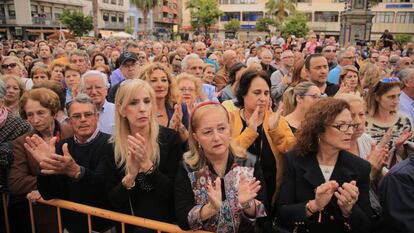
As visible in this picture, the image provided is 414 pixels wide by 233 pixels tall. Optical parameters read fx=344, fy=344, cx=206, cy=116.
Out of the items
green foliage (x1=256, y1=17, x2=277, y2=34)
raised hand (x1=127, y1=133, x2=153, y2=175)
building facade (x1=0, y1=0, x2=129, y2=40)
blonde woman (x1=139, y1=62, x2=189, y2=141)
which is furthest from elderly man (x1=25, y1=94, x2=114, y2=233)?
green foliage (x1=256, y1=17, x2=277, y2=34)

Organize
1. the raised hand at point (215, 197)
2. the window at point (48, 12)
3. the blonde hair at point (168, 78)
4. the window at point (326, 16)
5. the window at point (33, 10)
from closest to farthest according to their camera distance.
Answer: the raised hand at point (215, 197) < the blonde hair at point (168, 78) < the window at point (33, 10) < the window at point (48, 12) < the window at point (326, 16)

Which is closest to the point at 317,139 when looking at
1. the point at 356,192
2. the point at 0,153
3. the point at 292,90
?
the point at 356,192

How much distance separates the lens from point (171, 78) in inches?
171

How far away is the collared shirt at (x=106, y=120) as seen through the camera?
166 inches

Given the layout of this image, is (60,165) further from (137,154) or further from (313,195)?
(313,195)

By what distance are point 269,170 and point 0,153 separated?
244cm

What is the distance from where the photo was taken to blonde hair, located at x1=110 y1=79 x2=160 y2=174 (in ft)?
9.25

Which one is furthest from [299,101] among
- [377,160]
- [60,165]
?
[60,165]

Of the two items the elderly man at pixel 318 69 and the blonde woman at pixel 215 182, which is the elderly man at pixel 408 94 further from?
the blonde woman at pixel 215 182

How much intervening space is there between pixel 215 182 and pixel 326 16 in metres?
64.0

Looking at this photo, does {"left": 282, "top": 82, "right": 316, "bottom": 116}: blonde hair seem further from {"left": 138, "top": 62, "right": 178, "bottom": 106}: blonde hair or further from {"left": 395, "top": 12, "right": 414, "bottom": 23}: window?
{"left": 395, "top": 12, "right": 414, "bottom": 23}: window

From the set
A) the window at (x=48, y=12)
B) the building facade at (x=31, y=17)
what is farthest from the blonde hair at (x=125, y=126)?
the window at (x=48, y=12)

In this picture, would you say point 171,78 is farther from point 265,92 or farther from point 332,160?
point 332,160

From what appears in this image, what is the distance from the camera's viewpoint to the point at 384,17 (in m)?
55.7
